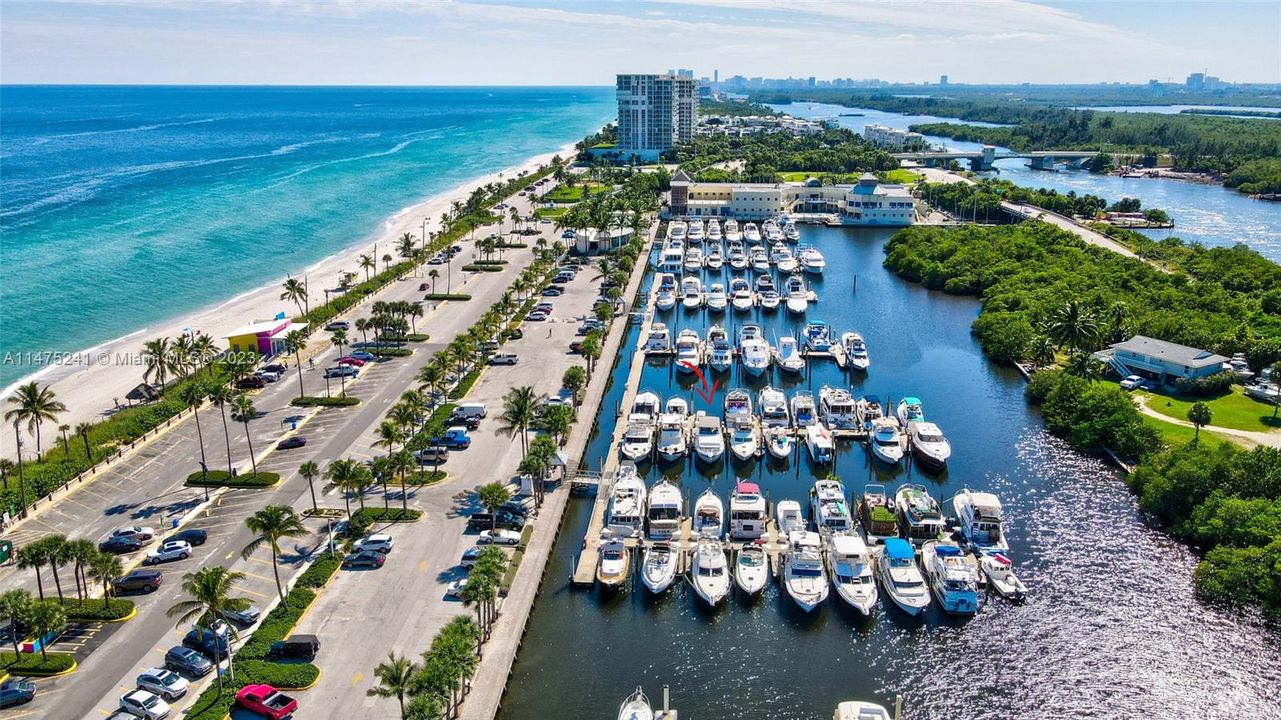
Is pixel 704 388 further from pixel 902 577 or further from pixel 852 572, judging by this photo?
pixel 902 577

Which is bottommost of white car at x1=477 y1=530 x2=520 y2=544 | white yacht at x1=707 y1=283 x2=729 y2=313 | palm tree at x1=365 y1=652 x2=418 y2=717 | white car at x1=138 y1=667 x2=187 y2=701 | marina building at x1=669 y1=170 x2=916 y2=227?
white car at x1=138 y1=667 x2=187 y2=701

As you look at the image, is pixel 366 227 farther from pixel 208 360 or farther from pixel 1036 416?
pixel 1036 416

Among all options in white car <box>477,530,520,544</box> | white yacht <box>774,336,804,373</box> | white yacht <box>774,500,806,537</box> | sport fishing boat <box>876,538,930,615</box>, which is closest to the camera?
sport fishing boat <box>876,538,930,615</box>

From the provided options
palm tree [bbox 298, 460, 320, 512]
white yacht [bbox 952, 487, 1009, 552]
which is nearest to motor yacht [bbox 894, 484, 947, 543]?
white yacht [bbox 952, 487, 1009, 552]

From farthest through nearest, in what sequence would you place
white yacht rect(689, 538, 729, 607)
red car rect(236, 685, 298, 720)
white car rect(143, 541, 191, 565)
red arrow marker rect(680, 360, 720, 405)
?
1. red arrow marker rect(680, 360, 720, 405)
2. white car rect(143, 541, 191, 565)
3. white yacht rect(689, 538, 729, 607)
4. red car rect(236, 685, 298, 720)

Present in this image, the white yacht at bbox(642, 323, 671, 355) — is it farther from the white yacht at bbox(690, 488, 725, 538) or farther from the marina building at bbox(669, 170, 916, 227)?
the marina building at bbox(669, 170, 916, 227)
